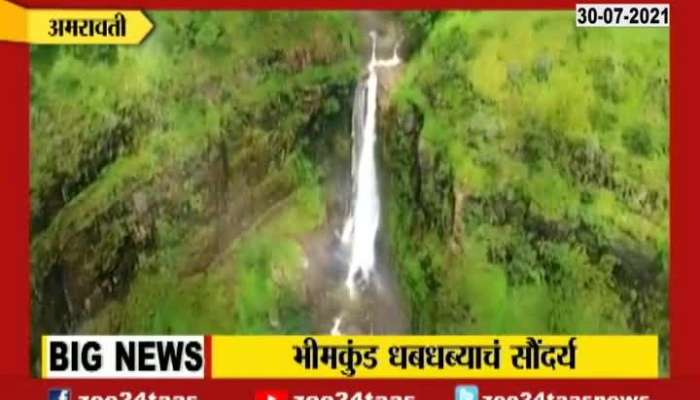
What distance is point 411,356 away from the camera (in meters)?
3.37

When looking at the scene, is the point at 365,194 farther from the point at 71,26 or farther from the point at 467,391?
the point at 71,26

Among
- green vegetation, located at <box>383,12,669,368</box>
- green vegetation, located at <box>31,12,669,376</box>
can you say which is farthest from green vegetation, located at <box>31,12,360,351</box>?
green vegetation, located at <box>383,12,669,368</box>

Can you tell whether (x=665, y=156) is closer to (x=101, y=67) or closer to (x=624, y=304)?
(x=624, y=304)

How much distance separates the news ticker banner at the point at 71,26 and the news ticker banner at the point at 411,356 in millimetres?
718

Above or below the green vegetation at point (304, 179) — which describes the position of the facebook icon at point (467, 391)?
below

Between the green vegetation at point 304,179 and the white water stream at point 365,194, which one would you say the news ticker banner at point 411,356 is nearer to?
the green vegetation at point 304,179

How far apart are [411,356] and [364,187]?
42 cm

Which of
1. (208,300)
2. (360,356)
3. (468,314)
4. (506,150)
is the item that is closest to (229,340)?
(208,300)

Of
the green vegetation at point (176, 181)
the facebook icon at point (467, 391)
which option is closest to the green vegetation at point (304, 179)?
the green vegetation at point (176, 181)

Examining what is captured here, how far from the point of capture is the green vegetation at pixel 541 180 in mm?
3363

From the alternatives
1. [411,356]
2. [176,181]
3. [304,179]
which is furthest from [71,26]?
[411,356]

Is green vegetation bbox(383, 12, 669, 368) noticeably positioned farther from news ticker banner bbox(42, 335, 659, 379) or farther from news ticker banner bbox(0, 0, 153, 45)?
news ticker banner bbox(0, 0, 153, 45)

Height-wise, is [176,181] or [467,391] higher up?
[176,181]

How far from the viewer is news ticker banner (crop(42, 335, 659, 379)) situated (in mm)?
3361
